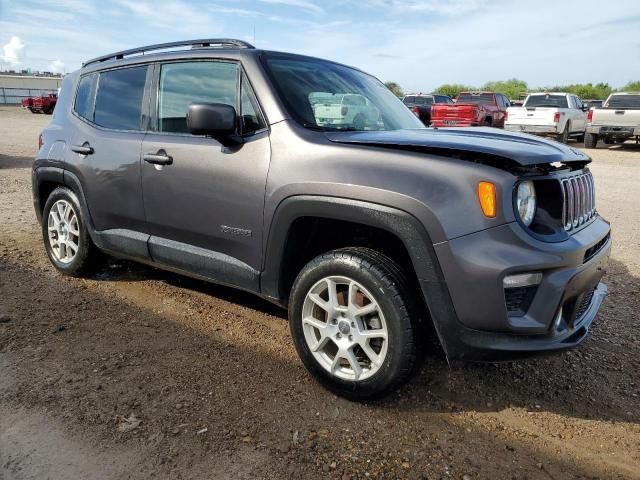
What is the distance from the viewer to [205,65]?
136 inches

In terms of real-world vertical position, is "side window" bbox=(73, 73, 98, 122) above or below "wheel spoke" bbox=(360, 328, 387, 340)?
above

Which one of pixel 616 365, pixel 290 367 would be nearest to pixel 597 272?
pixel 616 365

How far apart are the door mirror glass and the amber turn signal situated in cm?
147

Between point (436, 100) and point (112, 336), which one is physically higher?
point (436, 100)

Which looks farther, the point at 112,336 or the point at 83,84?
the point at 83,84

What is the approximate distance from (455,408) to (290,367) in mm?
1011

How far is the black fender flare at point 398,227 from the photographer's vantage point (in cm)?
246

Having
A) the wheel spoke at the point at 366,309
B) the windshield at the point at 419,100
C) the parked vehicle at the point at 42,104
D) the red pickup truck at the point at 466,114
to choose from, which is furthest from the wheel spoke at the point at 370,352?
the parked vehicle at the point at 42,104

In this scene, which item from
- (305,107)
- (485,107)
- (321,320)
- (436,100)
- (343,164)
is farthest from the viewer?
(436,100)

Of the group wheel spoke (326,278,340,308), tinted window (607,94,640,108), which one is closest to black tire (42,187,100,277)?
wheel spoke (326,278,340,308)

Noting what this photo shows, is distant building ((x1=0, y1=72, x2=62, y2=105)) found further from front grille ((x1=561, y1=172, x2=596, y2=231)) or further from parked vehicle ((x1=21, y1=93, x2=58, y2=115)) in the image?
front grille ((x1=561, y1=172, x2=596, y2=231))

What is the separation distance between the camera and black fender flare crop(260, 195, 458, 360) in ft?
8.06

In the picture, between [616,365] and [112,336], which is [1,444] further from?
[616,365]

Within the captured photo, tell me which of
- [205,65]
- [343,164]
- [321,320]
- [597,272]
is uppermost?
[205,65]
